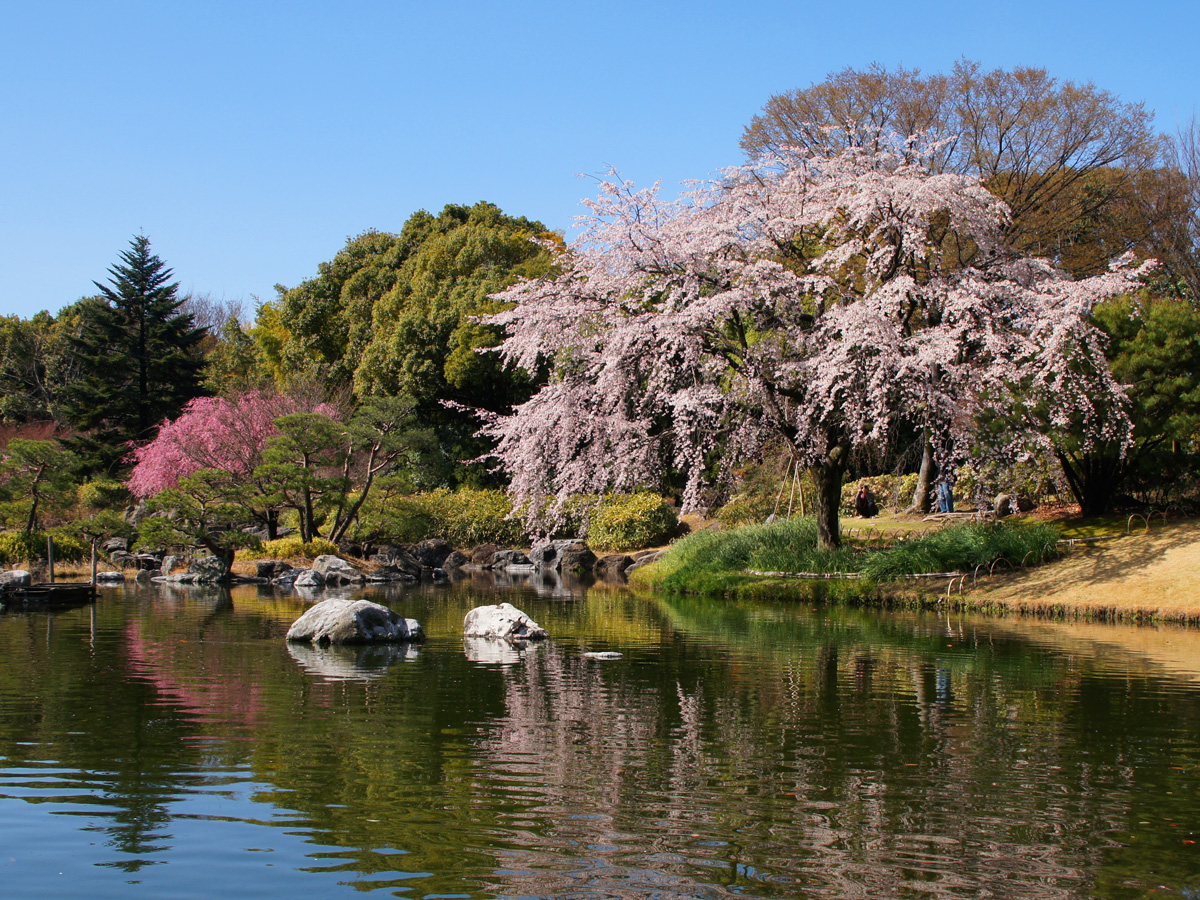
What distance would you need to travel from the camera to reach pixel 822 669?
1196 centimetres

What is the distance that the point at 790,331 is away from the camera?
19453 millimetres

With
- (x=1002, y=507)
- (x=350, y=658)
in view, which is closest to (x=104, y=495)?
(x=350, y=658)

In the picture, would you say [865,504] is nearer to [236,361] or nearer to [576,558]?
[576,558]

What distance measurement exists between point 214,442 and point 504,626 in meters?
21.4

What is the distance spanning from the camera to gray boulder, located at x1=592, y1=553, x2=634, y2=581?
101 feet

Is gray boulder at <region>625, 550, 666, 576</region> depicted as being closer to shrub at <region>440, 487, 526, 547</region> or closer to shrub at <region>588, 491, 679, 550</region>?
shrub at <region>588, 491, 679, 550</region>

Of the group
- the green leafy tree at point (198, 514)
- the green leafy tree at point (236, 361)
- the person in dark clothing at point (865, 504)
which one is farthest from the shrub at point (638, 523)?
the green leafy tree at point (236, 361)

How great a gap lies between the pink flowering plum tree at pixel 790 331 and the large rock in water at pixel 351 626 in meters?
6.20

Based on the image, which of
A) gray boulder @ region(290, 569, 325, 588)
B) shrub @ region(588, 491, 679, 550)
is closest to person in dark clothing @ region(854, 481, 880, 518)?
shrub @ region(588, 491, 679, 550)

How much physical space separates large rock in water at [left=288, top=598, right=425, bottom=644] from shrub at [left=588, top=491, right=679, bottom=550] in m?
18.1

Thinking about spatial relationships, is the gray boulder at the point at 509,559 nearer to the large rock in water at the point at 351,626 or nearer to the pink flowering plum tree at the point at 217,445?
the pink flowering plum tree at the point at 217,445

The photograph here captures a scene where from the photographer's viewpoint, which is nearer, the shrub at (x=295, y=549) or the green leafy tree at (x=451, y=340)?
the shrub at (x=295, y=549)

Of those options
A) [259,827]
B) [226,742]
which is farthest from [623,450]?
[259,827]

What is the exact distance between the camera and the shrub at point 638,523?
32469 mm
